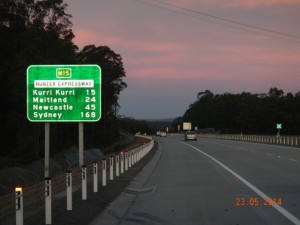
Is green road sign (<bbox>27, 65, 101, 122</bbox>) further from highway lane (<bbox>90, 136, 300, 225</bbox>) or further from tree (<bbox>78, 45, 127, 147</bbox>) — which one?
tree (<bbox>78, 45, 127, 147</bbox>)

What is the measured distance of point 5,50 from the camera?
65562 millimetres

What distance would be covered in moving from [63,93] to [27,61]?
37.7m

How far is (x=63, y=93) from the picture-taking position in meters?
18.6

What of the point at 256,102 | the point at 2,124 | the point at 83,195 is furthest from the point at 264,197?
the point at 256,102

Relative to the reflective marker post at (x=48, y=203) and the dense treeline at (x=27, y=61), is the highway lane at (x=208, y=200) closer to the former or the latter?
the reflective marker post at (x=48, y=203)

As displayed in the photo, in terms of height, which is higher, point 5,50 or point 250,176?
point 5,50

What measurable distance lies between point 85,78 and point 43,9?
49599 millimetres

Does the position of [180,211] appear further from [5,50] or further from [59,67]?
[5,50]

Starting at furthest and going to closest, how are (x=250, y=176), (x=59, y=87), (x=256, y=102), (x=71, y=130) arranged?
1. (x=256, y=102)
2. (x=71, y=130)
3. (x=250, y=176)
4. (x=59, y=87)
